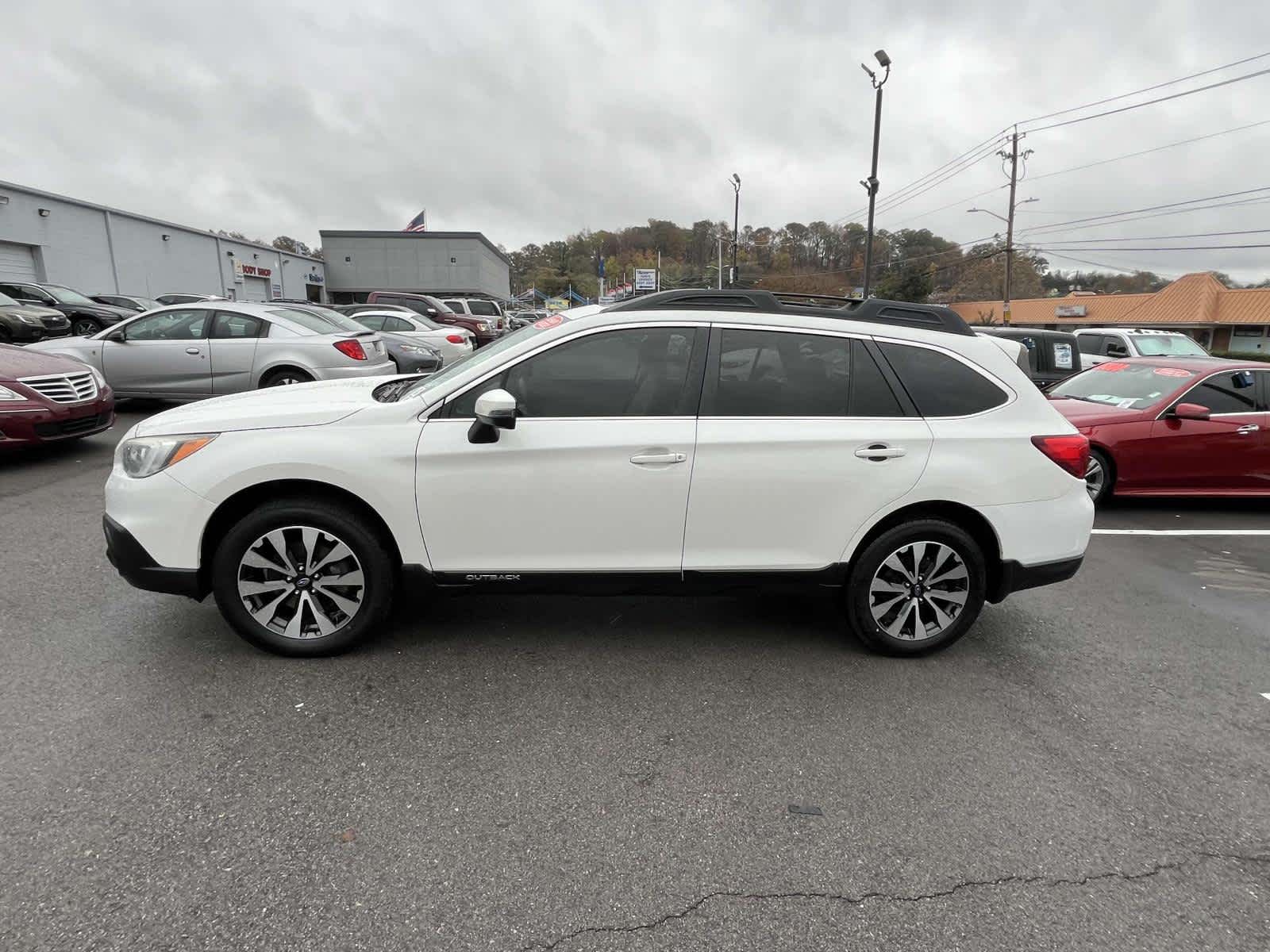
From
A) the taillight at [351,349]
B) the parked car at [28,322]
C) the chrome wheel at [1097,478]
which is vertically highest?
the parked car at [28,322]

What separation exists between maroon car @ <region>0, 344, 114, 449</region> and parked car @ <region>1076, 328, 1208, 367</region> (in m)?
15.9

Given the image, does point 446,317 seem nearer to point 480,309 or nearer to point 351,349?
point 480,309

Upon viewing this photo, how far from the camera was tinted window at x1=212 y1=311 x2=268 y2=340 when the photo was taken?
9422 millimetres

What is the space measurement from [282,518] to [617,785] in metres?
1.91

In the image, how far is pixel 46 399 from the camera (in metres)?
6.73

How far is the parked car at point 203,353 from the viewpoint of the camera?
9.33m

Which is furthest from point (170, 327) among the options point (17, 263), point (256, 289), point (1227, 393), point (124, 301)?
point (256, 289)

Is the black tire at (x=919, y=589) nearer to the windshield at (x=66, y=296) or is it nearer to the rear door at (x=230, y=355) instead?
the rear door at (x=230, y=355)

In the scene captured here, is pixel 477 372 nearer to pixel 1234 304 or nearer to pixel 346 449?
pixel 346 449

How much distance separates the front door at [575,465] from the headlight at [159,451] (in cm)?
104

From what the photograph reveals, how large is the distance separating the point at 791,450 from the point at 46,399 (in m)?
7.07

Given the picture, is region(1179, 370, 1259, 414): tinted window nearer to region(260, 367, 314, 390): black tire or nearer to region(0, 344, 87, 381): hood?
region(260, 367, 314, 390): black tire

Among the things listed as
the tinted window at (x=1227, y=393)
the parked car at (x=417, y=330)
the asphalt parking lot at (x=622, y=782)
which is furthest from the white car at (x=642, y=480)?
the parked car at (x=417, y=330)

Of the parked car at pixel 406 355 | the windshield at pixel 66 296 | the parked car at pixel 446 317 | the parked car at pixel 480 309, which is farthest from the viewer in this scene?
the parked car at pixel 480 309
